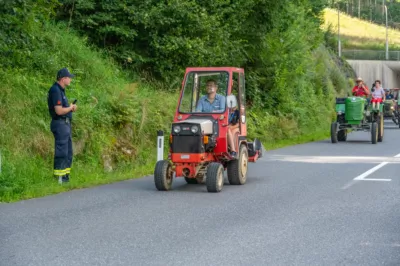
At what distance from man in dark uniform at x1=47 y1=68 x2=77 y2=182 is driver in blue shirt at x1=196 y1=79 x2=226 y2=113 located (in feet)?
7.15

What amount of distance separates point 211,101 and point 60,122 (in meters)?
2.59

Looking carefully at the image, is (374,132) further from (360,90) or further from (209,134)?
(209,134)

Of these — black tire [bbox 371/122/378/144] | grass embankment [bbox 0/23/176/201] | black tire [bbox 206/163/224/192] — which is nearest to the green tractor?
black tire [bbox 371/122/378/144]

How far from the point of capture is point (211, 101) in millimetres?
14992

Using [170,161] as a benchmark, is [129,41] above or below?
above

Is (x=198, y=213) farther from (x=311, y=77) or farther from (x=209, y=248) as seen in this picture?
(x=311, y=77)

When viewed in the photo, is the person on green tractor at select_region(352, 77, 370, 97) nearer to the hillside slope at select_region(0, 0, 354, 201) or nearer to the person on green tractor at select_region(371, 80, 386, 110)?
the person on green tractor at select_region(371, 80, 386, 110)

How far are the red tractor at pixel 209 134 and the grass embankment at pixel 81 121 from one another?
5.79 ft

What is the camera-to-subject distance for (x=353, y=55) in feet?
303

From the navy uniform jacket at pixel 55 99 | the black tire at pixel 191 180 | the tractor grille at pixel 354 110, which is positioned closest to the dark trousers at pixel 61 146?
the navy uniform jacket at pixel 55 99

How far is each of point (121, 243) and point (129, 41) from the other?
1577 centimetres

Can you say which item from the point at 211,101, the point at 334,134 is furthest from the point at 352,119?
the point at 211,101

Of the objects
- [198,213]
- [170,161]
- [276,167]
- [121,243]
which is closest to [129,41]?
[276,167]

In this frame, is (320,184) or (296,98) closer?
(320,184)
